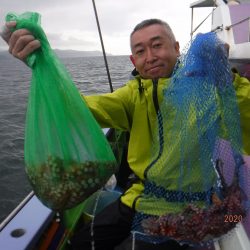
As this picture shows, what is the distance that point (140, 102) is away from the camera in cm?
173

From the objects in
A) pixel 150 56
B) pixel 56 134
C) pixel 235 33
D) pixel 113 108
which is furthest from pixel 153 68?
pixel 235 33

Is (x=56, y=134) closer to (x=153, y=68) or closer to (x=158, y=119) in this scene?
(x=158, y=119)

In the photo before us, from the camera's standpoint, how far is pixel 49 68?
4.42ft

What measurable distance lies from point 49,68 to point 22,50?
130 mm

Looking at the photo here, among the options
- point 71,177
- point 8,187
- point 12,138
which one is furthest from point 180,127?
point 12,138

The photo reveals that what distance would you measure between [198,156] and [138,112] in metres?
0.40

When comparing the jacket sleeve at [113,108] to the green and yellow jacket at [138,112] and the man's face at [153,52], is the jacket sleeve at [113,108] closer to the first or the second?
the green and yellow jacket at [138,112]

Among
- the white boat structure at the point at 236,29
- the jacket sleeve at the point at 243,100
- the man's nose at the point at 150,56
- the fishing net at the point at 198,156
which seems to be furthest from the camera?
the white boat structure at the point at 236,29

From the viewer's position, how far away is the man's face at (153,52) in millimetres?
1818

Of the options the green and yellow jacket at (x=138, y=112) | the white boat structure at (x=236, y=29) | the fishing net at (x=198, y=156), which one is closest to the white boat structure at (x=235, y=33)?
the white boat structure at (x=236, y=29)

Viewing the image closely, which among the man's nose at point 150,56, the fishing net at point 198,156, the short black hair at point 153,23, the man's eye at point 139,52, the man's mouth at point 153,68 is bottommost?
the fishing net at point 198,156

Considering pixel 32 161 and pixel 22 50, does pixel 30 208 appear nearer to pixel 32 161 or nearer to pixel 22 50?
pixel 32 161

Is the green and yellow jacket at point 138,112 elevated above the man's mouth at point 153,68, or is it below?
below

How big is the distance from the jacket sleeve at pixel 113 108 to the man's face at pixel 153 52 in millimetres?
178
